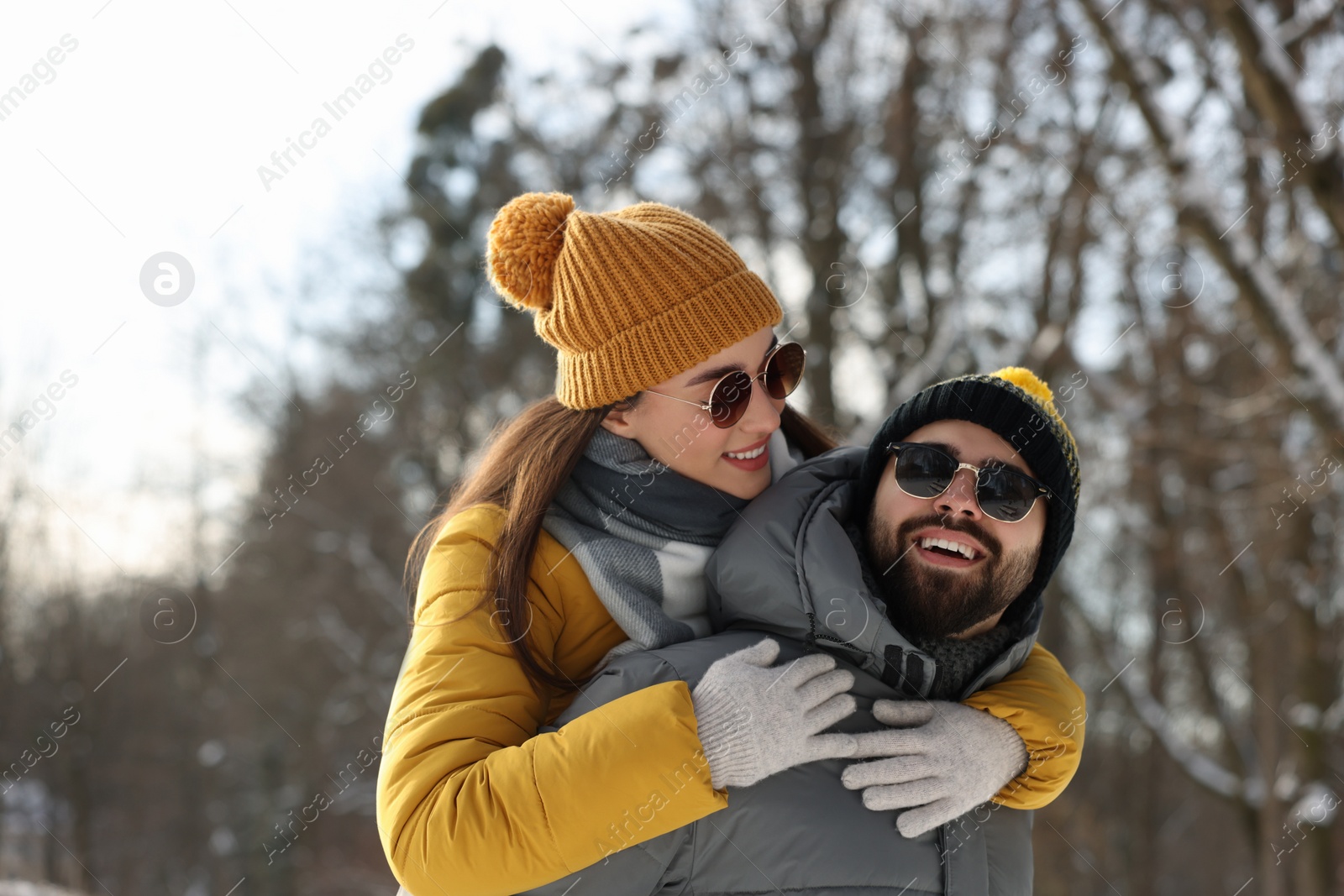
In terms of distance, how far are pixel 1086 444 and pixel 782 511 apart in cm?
970

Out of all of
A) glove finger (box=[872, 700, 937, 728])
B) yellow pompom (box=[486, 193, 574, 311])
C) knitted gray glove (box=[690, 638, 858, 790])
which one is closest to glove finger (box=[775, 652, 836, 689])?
knitted gray glove (box=[690, 638, 858, 790])

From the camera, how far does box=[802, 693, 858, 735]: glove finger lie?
69.6 inches

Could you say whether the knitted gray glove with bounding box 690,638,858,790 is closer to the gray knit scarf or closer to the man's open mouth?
the gray knit scarf

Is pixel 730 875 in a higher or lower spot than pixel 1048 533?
higher

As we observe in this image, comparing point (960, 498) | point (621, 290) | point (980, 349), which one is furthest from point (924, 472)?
point (980, 349)

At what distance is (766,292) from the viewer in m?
2.32

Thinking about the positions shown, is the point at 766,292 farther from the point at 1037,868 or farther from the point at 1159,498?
the point at 1037,868

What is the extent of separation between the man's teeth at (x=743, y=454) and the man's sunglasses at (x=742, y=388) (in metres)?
0.08

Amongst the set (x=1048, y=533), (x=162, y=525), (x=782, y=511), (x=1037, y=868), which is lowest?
(x=1037, y=868)

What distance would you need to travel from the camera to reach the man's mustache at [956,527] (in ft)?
6.64

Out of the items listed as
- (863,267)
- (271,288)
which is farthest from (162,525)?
(863,267)

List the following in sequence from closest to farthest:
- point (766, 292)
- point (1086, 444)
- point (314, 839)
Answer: point (766, 292)
point (1086, 444)
point (314, 839)

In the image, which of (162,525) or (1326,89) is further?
(162,525)

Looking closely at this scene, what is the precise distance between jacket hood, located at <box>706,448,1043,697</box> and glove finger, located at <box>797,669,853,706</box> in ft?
0.23
